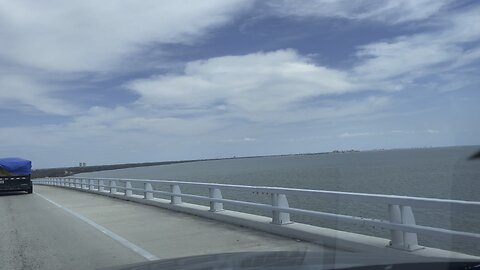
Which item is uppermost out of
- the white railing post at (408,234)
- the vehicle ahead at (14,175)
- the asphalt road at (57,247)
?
the vehicle ahead at (14,175)

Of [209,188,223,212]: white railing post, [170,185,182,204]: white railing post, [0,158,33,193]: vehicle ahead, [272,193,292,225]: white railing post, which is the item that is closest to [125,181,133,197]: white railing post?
[170,185,182,204]: white railing post

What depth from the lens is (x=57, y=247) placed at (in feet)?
37.1

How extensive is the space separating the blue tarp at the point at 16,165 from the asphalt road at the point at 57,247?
22344 millimetres

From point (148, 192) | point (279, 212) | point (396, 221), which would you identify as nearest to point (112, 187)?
point (148, 192)

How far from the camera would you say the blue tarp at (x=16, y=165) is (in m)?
37.9

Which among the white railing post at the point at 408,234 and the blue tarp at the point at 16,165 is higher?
the blue tarp at the point at 16,165

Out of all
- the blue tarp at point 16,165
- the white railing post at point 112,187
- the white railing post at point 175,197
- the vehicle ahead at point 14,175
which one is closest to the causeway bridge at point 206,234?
the white railing post at point 175,197

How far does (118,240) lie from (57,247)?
1.27 m

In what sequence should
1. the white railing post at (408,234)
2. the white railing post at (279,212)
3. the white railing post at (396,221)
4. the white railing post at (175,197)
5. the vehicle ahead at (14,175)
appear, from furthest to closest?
1. the vehicle ahead at (14,175)
2. the white railing post at (175,197)
3. the white railing post at (279,212)
4. the white railing post at (396,221)
5. the white railing post at (408,234)

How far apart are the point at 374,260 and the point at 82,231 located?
35.5 feet

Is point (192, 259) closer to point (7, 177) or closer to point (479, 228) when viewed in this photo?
point (479, 228)

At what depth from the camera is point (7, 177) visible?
3744cm

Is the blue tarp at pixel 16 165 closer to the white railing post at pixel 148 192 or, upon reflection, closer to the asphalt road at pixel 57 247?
the white railing post at pixel 148 192

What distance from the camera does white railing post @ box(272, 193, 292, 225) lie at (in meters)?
11.9
